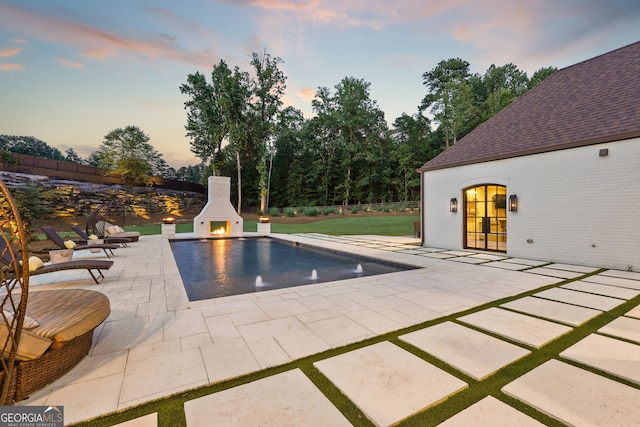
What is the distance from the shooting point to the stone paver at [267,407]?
1.65 meters

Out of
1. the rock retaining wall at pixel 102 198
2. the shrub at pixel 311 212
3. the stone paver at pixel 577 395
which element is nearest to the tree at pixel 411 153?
the shrub at pixel 311 212

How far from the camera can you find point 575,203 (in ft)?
22.5

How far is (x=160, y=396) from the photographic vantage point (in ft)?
6.24

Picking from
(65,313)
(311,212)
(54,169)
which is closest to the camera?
(65,313)

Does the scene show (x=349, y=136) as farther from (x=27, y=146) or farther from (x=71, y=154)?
(x=71, y=154)

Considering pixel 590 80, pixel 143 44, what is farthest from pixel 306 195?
pixel 590 80

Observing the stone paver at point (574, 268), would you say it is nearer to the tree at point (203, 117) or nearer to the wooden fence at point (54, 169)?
the tree at point (203, 117)

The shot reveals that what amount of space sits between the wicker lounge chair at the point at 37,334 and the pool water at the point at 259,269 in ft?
7.05

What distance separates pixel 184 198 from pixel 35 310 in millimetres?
29210

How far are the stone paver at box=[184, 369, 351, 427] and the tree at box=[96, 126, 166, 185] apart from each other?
30238 mm

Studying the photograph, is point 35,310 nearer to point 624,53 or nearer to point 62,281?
point 62,281

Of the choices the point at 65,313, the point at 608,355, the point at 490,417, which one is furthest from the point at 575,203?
the point at 65,313

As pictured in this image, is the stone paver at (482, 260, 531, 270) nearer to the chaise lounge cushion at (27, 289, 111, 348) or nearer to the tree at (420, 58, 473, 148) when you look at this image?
the chaise lounge cushion at (27, 289, 111, 348)

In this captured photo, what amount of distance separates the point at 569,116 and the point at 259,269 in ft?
33.2
